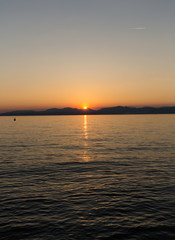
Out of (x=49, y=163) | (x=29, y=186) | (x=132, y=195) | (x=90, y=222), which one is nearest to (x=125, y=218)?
(x=90, y=222)

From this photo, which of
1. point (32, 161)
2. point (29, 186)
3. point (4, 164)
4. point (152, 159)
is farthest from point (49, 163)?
point (152, 159)

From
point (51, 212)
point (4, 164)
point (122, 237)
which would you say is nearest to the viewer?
point (122, 237)

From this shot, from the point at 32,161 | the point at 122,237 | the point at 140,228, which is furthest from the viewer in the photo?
the point at 32,161

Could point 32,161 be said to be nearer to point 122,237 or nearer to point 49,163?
point 49,163

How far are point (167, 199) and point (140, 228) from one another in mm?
5472

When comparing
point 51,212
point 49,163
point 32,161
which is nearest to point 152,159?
point 49,163

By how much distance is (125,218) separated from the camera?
50.4 ft

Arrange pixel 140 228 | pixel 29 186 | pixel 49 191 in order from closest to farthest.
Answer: pixel 140 228 < pixel 49 191 < pixel 29 186

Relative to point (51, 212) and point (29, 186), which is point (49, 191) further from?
point (51, 212)

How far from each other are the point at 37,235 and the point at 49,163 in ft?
65.3

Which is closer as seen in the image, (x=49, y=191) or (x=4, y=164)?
(x=49, y=191)

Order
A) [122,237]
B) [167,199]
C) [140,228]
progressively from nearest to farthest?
1. [122,237]
2. [140,228]
3. [167,199]

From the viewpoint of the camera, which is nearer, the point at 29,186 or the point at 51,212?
the point at 51,212

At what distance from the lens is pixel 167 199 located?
1848 cm
